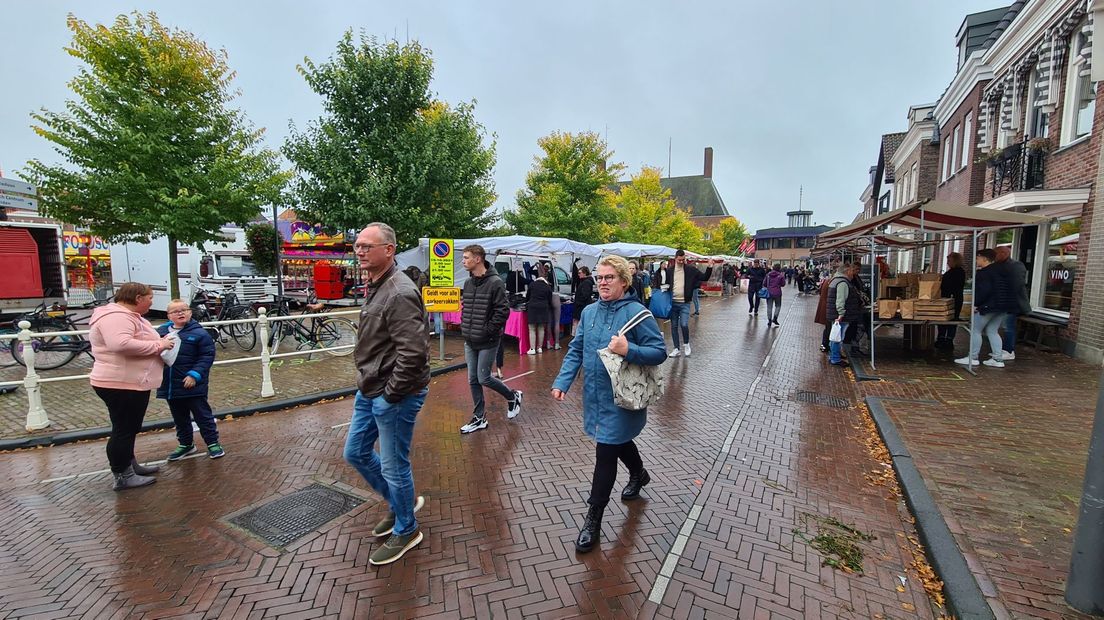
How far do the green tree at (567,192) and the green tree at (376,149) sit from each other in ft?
27.9

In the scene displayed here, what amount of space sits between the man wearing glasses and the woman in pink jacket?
2.20m

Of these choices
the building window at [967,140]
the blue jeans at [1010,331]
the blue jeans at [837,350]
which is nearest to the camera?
the blue jeans at [1010,331]

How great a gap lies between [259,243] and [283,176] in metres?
9.49

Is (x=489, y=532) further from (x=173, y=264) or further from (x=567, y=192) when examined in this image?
(x=567, y=192)

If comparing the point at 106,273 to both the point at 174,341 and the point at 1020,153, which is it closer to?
the point at 174,341

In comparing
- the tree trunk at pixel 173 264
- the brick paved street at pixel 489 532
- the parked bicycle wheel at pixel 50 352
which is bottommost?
the brick paved street at pixel 489 532

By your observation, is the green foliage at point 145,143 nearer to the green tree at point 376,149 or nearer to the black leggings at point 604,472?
the green tree at point 376,149

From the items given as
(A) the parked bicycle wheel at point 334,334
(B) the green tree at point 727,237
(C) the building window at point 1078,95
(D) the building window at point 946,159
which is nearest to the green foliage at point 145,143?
(A) the parked bicycle wheel at point 334,334

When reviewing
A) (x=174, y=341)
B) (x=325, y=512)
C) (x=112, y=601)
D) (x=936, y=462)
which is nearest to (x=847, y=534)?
(x=936, y=462)

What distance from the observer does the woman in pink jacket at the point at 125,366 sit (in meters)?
3.65

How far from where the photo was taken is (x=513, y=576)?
2764mm

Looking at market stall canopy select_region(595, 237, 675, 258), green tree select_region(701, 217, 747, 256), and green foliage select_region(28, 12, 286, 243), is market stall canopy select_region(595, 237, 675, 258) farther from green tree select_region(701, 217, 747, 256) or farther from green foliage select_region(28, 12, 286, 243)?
green tree select_region(701, 217, 747, 256)

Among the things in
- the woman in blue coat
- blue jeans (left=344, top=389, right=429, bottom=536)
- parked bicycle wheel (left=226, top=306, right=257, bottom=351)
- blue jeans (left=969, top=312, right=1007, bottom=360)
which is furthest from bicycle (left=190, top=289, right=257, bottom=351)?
blue jeans (left=969, top=312, right=1007, bottom=360)

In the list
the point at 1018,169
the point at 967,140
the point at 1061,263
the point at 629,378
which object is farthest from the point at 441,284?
the point at 967,140
